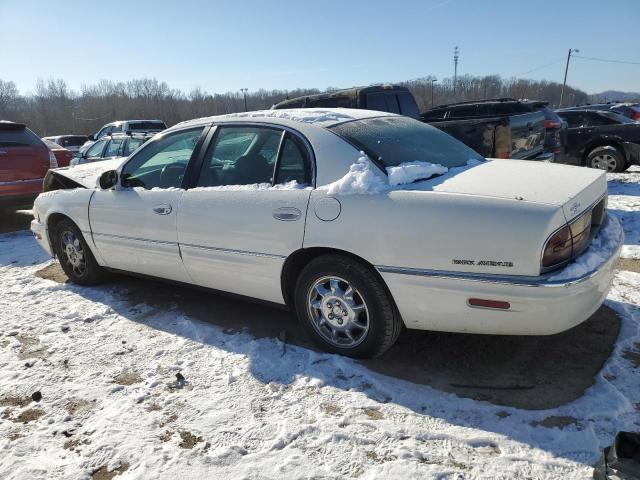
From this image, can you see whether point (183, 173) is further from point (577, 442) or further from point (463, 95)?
point (463, 95)

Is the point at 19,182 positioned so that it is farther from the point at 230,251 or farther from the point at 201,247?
the point at 230,251

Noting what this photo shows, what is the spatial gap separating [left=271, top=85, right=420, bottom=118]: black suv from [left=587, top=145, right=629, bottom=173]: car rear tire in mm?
4049

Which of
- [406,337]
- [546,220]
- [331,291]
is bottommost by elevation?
[406,337]

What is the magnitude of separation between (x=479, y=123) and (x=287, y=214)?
178 inches

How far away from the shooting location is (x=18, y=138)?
312 inches

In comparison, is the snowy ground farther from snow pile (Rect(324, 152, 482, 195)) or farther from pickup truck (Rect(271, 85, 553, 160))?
pickup truck (Rect(271, 85, 553, 160))

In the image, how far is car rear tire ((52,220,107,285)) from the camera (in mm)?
4715

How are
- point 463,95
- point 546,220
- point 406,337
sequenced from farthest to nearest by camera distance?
point 463,95
point 406,337
point 546,220

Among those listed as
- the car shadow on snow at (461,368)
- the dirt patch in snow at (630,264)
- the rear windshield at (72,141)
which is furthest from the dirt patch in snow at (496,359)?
the rear windshield at (72,141)

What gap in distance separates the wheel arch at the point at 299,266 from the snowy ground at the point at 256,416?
0.42m

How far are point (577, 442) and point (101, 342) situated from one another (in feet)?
10.6

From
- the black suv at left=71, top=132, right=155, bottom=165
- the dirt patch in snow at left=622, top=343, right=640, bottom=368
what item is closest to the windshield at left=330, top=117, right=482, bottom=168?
the dirt patch in snow at left=622, top=343, right=640, bottom=368

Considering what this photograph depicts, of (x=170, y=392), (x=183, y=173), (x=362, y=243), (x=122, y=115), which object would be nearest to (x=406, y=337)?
(x=362, y=243)

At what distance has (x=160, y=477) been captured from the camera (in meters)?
2.22
